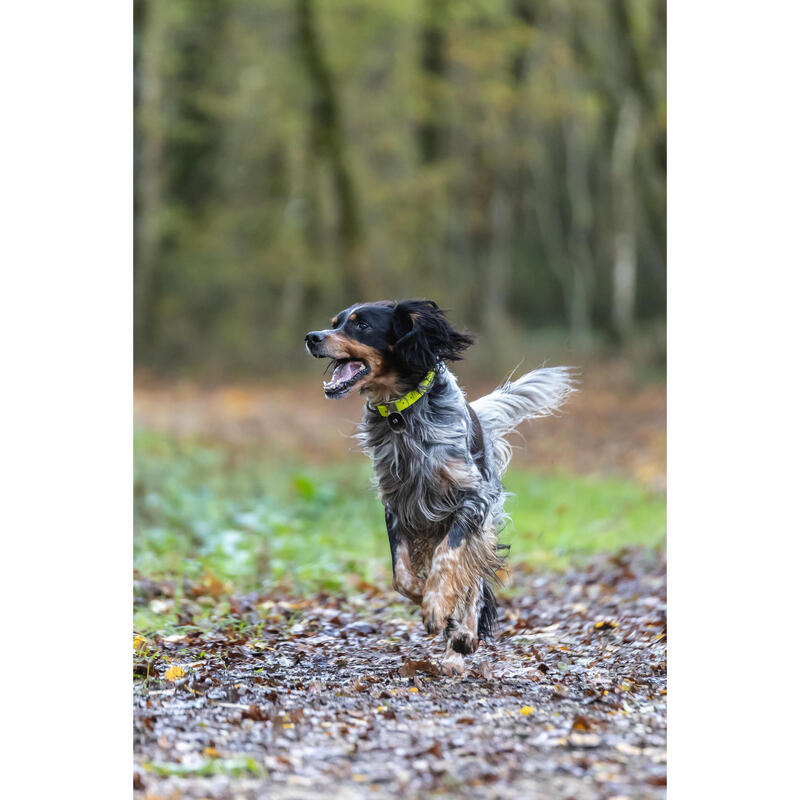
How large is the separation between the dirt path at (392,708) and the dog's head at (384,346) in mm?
1580

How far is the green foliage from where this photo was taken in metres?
21.3

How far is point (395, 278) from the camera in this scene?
71.9ft

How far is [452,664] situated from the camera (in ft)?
17.4

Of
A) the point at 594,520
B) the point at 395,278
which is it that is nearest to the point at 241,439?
the point at 594,520

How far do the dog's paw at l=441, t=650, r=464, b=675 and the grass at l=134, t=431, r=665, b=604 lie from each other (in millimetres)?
1976

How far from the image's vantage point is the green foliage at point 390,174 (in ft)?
69.9

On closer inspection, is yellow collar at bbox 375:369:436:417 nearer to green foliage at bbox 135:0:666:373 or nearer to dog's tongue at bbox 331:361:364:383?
dog's tongue at bbox 331:361:364:383

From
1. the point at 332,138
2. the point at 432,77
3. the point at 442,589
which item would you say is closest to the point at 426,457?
the point at 442,589

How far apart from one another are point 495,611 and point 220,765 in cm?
232

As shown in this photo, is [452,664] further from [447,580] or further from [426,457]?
[426,457]

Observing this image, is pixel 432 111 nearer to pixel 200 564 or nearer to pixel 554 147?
pixel 554 147

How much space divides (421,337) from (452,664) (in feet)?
5.99

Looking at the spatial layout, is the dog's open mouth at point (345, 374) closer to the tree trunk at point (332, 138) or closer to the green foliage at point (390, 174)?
the tree trunk at point (332, 138)
